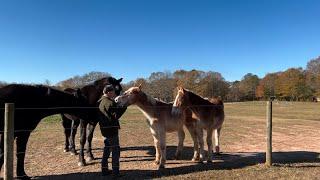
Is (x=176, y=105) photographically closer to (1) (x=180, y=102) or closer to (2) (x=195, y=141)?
(1) (x=180, y=102)

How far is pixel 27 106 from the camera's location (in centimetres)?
794

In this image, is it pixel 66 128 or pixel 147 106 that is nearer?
pixel 147 106

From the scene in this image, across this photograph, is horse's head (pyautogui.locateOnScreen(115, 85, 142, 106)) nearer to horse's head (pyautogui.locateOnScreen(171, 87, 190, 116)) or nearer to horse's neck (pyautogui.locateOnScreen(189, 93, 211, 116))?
horse's head (pyautogui.locateOnScreen(171, 87, 190, 116))

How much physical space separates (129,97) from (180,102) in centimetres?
143

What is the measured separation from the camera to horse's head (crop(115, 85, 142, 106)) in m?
8.48

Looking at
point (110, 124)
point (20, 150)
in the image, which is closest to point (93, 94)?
point (110, 124)

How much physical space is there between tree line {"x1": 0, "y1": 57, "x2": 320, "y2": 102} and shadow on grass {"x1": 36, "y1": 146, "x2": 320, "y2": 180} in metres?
58.0

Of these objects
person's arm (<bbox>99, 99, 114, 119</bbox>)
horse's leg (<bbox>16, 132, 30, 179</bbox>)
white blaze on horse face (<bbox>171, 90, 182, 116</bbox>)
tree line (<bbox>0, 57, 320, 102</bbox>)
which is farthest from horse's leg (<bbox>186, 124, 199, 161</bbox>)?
tree line (<bbox>0, 57, 320, 102</bbox>)

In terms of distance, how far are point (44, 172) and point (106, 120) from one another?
2052 mm

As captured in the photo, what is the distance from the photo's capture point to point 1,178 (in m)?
7.88

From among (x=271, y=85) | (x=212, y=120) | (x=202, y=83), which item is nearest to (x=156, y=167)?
(x=212, y=120)

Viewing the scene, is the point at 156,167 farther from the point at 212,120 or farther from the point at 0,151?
the point at 0,151

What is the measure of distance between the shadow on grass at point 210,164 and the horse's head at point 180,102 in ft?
4.54

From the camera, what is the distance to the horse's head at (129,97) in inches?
334
